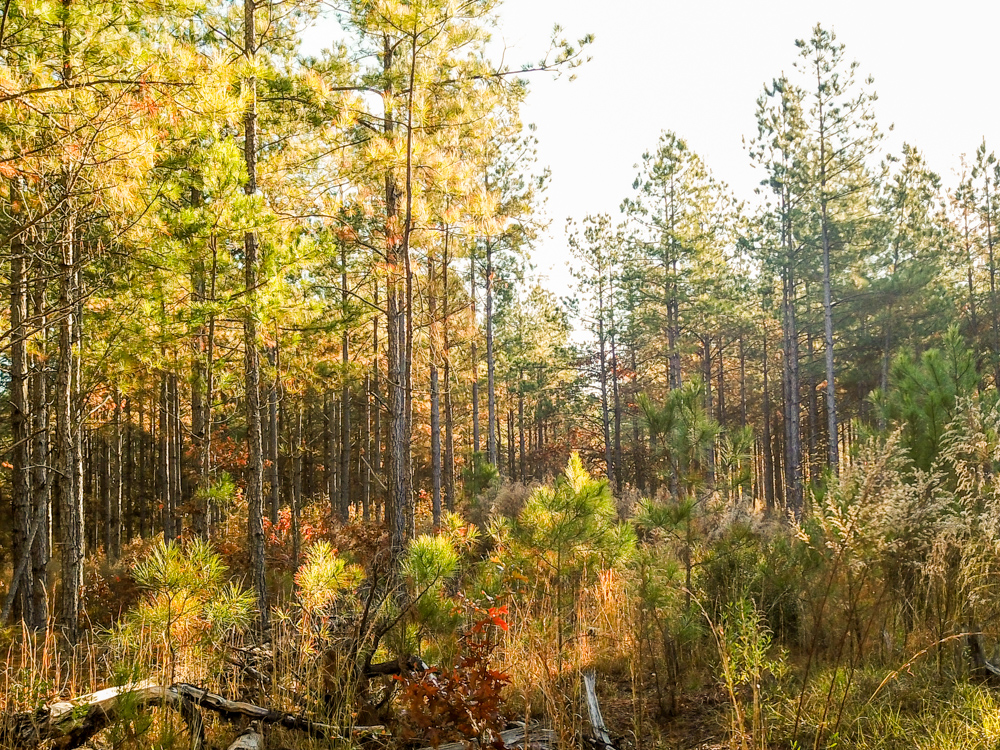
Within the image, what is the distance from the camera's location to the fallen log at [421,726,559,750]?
2.98 metres

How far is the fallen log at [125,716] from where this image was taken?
2.73 m

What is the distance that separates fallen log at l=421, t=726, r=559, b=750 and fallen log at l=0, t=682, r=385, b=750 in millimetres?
436

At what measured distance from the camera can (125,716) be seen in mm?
2742

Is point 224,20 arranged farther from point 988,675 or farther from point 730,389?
point 730,389

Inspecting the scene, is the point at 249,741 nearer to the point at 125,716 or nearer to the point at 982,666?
the point at 125,716

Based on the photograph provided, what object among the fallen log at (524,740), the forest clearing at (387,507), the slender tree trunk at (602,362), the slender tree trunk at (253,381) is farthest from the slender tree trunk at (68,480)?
the slender tree trunk at (602,362)

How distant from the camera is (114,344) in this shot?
680 cm

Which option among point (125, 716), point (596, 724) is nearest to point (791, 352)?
point (596, 724)

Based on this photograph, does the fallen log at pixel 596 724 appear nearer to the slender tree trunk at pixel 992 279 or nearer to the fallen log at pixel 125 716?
the fallen log at pixel 125 716

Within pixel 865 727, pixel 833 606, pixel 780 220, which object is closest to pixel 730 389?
pixel 780 220

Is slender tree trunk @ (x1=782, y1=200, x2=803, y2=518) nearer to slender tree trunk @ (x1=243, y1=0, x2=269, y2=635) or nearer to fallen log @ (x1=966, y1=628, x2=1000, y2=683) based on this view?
fallen log @ (x1=966, y1=628, x2=1000, y2=683)

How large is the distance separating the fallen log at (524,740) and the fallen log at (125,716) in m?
0.44

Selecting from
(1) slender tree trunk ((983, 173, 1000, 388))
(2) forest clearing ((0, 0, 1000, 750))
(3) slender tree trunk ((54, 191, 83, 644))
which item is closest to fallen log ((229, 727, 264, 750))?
(2) forest clearing ((0, 0, 1000, 750))

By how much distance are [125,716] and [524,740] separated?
1.77 metres
